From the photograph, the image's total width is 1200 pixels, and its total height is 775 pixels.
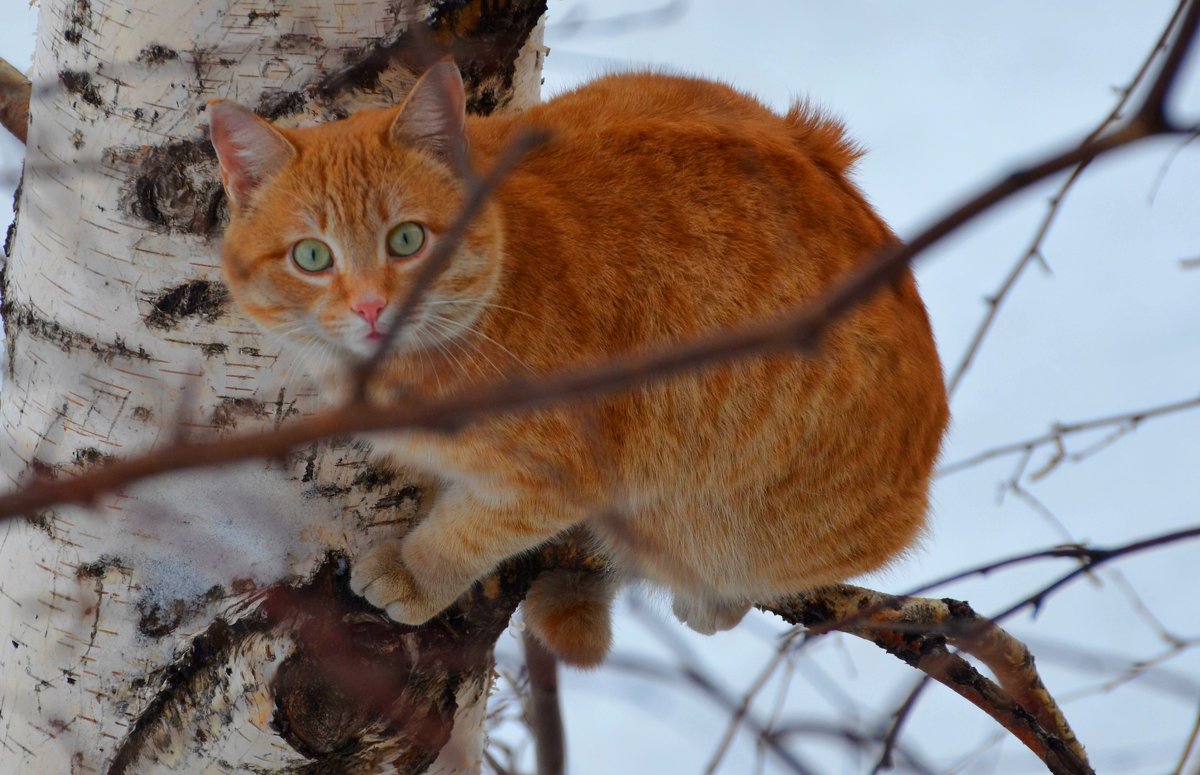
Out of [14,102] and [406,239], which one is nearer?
[406,239]

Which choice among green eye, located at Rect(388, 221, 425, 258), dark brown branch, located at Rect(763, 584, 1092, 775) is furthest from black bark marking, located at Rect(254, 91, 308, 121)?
dark brown branch, located at Rect(763, 584, 1092, 775)

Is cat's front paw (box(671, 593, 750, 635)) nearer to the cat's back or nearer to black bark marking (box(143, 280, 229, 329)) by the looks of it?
the cat's back

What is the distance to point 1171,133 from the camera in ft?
1.62

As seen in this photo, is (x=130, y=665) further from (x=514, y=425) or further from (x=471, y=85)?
(x=471, y=85)

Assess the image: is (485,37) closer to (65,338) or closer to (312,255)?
(312,255)

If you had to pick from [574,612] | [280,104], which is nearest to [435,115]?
[280,104]

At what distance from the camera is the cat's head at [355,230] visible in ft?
4.78

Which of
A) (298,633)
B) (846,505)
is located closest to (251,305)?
(298,633)

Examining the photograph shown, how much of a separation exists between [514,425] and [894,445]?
2.17 ft

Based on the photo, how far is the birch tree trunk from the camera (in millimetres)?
1403

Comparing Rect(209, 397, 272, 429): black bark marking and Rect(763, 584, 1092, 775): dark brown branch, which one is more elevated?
Rect(763, 584, 1092, 775): dark brown branch

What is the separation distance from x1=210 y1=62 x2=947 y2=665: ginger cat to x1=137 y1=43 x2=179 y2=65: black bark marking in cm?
13

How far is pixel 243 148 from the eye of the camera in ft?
4.62

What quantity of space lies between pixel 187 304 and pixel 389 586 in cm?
46
